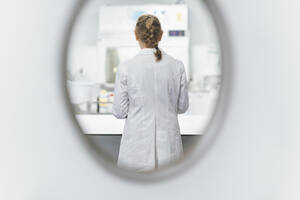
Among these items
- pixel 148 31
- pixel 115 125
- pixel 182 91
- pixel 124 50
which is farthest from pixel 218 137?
pixel 124 50

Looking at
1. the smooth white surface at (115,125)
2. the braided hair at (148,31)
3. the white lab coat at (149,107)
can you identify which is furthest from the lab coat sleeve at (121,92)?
the smooth white surface at (115,125)

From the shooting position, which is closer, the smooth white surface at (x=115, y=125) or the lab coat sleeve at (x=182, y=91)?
the lab coat sleeve at (x=182, y=91)

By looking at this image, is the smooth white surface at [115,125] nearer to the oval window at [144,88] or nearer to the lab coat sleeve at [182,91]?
the oval window at [144,88]

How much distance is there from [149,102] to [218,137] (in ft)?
0.99

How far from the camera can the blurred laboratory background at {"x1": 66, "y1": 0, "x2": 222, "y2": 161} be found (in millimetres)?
1959

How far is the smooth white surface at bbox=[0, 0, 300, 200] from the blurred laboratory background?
0.52 m

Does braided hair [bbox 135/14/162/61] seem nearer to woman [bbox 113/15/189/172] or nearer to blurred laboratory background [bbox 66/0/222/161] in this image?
woman [bbox 113/15/189/172]

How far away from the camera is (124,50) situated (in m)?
2.28

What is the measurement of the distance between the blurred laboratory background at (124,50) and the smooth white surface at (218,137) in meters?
0.52

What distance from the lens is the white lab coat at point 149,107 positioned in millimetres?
994

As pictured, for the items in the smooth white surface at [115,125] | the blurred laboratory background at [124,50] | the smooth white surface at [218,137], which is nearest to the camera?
the smooth white surface at [218,137]

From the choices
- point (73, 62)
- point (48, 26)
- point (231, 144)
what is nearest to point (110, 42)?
point (73, 62)

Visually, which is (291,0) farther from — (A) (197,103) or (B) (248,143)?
(A) (197,103)

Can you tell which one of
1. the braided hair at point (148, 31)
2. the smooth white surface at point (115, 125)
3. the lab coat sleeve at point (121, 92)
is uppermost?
the braided hair at point (148, 31)
